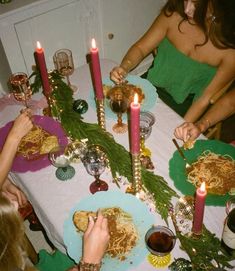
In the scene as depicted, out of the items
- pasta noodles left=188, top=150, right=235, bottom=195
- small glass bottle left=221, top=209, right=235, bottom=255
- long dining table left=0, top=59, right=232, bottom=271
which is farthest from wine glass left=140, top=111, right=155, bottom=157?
small glass bottle left=221, top=209, right=235, bottom=255

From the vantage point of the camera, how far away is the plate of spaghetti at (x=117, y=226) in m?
1.41

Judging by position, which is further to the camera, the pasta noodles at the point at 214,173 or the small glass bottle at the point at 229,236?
the pasta noodles at the point at 214,173

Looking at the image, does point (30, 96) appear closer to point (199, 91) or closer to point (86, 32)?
point (199, 91)

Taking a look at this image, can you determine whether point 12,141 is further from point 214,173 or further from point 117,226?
point 214,173

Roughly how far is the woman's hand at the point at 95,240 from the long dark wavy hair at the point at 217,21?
4.68ft

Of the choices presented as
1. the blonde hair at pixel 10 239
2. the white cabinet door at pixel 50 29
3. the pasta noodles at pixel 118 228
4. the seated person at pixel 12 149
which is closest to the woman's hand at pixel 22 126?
the seated person at pixel 12 149

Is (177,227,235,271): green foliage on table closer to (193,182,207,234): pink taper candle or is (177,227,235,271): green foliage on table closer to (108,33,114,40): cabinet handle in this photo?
(193,182,207,234): pink taper candle

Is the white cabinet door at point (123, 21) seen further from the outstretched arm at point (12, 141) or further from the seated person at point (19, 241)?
the seated person at point (19, 241)

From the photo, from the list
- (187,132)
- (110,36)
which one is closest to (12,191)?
(187,132)

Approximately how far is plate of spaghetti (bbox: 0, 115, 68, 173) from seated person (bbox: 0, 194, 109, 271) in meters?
0.34

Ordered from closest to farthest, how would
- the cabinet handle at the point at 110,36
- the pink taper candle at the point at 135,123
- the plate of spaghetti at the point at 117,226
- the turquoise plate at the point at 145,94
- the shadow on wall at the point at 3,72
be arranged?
the pink taper candle at the point at 135,123, the plate of spaghetti at the point at 117,226, the turquoise plate at the point at 145,94, the shadow on wall at the point at 3,72, the cabinet handle at the point at 110,36

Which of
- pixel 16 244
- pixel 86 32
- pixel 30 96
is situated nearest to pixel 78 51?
pixel 86 32

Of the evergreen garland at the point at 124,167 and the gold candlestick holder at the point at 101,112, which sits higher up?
the gold candlestick holder at the point at 101,112

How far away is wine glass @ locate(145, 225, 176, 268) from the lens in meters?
1.39
